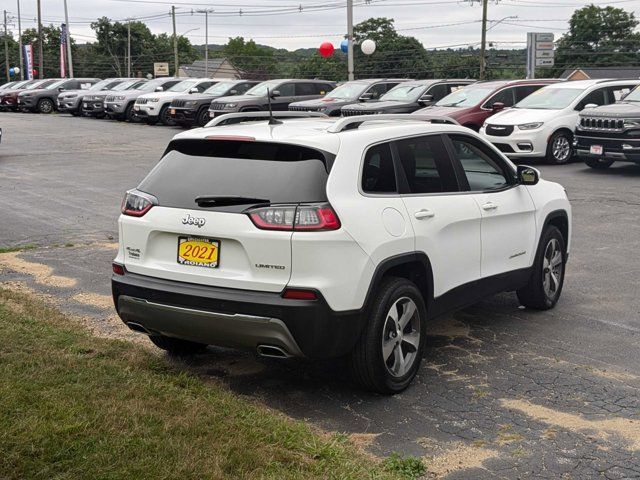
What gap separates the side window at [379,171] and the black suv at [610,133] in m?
12.0

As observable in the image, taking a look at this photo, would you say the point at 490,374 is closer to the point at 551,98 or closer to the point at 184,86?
the point at 551,98

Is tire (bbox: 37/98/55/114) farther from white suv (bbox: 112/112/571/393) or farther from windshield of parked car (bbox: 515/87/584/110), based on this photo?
white suv (bbox: 112/112/571/393)

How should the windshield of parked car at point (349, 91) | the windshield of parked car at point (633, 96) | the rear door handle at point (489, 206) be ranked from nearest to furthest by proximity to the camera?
the rear door handle at point (489, 206), the windshield of parked car at point (633, 96), the windshield of parked car at point (349, 91)

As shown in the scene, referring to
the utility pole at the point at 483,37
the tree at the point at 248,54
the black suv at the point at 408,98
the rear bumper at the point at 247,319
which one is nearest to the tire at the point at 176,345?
the rear bumper at the point at 247,319

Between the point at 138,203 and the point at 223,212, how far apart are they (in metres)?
0.74

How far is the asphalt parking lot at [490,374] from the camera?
189 inches

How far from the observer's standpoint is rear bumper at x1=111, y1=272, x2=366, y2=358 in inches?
202

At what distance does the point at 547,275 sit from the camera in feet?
24.9

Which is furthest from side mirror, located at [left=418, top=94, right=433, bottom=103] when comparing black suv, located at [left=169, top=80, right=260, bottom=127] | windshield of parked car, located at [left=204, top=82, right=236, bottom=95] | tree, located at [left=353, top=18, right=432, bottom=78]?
tree, located at [left=353, top=18, right=432, bottom=78]

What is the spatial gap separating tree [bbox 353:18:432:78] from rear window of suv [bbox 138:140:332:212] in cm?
6860

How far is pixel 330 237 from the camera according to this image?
5.16m

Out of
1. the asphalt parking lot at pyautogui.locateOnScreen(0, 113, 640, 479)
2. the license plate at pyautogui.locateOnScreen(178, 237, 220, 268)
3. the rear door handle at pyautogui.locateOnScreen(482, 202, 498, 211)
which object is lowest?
the asphalt parking lot at pyautogui.locateOnScreen(0, 113, 640, 479)

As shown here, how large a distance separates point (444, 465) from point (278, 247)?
151 centimetres

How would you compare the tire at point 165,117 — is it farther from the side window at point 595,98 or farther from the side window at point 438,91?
the side window at point 595,98
